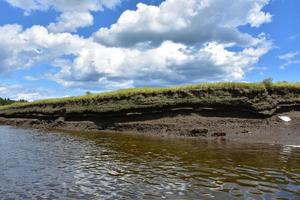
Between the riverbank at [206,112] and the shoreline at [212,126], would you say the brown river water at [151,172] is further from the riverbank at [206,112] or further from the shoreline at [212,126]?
the riverbank at [206,112]

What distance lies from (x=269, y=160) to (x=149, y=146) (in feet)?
21.4

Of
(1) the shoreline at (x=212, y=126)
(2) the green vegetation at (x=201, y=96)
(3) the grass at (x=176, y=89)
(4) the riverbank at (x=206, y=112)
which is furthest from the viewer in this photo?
(3) the grass at (x=176, y=89)

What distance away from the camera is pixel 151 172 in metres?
12.6

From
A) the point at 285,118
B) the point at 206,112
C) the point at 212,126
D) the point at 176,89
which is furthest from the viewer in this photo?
the point at 176,89

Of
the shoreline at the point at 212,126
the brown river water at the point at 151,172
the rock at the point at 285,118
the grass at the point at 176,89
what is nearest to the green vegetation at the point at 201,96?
the grass at the point at 176,89

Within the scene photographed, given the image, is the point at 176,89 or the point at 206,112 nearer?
the point at 206,112

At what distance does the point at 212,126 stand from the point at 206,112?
1.44m

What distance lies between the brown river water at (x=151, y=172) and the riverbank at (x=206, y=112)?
4.36 meters

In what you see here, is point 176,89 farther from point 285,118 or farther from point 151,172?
point 151,172

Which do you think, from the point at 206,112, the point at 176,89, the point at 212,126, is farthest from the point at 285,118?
the point at 176,89

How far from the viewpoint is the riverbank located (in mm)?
23219

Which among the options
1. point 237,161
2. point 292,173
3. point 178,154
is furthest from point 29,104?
point 292,173

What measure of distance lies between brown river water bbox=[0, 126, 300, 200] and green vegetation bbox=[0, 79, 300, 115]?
6.35m

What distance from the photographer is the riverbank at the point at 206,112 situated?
23.2 metres
